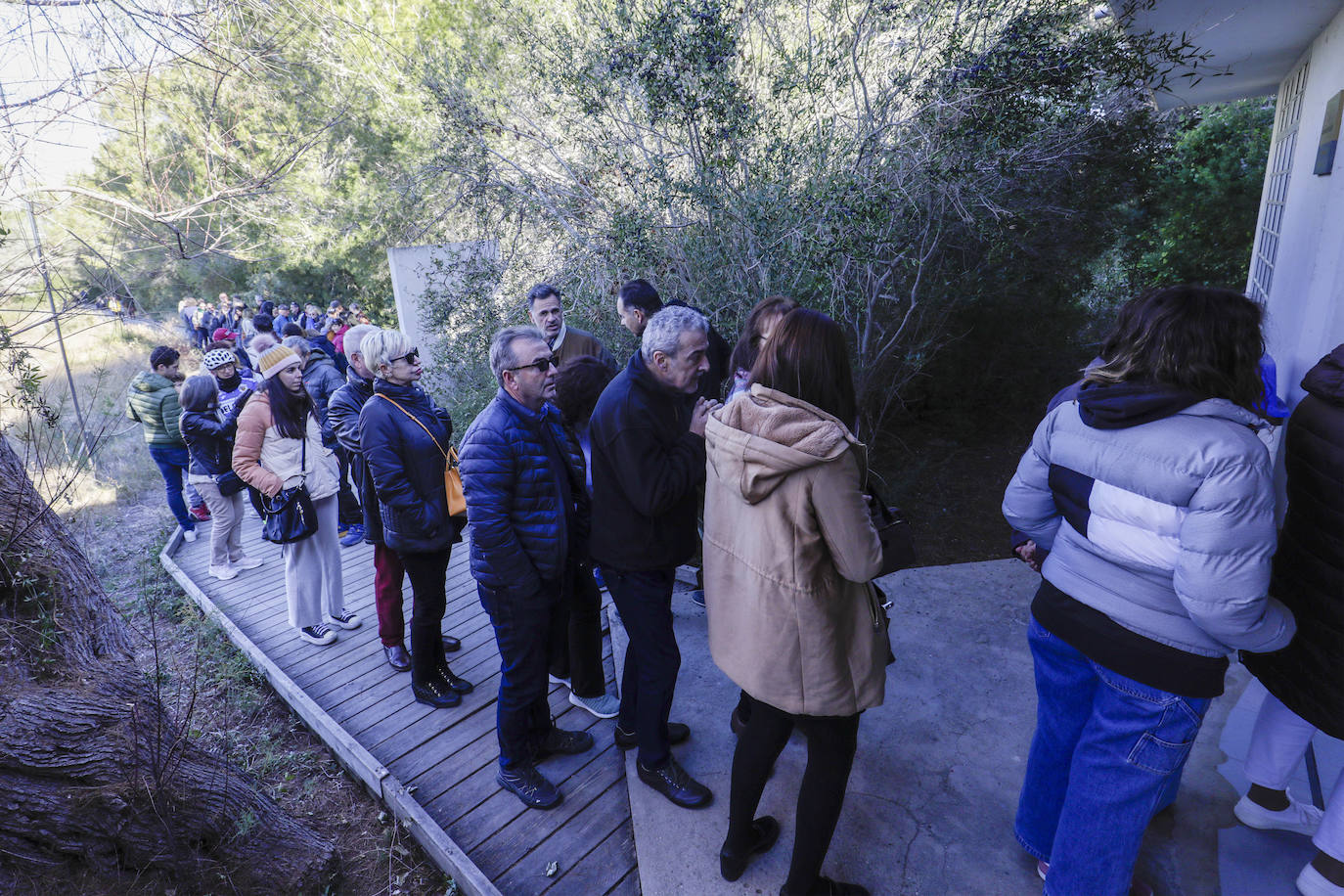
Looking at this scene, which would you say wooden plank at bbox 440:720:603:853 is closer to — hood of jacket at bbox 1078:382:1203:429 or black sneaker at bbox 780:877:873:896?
black sneaker at bbox 780:877:873:896

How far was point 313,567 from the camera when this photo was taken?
4.22 meters

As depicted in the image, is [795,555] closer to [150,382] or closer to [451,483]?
[451,483]

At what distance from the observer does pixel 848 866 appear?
8.09ft

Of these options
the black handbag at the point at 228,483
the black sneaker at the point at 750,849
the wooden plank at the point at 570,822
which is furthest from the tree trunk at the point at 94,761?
the black handbag at the point at 228,483

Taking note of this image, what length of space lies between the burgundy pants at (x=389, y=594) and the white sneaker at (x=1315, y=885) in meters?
3.82

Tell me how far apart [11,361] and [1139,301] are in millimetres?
3917

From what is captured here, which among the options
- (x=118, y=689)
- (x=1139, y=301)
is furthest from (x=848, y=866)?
(x=118, y=689)

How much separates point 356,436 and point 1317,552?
3.98m

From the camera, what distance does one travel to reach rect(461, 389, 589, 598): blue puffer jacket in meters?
2.56

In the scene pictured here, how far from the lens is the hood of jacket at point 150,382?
19.0 ft

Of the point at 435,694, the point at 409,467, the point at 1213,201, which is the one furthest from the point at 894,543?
the point at 1213,201

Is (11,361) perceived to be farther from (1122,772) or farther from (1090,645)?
(1122,772)

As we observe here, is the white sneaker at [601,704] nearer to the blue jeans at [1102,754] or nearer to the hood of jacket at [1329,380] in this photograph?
the blue jeans at [1102,754]

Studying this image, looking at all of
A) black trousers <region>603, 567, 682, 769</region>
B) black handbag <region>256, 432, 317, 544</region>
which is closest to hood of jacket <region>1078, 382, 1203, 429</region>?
black trousers <region>603, 567, 682, 769</region>
